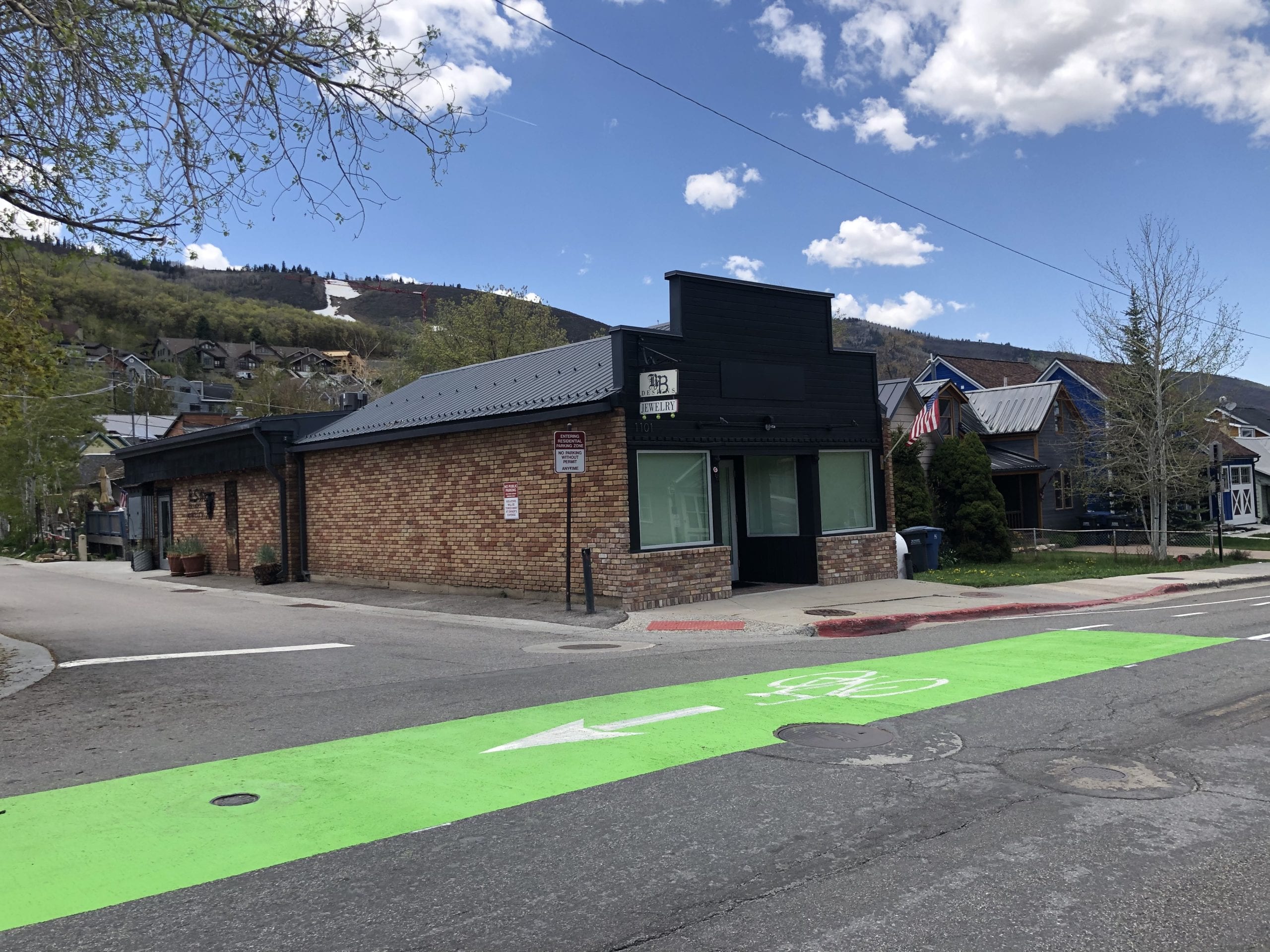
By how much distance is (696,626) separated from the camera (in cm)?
1384

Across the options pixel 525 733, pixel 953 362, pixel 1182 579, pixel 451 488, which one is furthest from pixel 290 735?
pixel 953 362

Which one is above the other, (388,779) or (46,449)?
(46,449)

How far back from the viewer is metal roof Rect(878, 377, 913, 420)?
3198 cm

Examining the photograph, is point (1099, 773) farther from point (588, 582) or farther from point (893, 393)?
point (893, 393)

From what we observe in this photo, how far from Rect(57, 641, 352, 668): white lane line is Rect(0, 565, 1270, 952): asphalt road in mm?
1406

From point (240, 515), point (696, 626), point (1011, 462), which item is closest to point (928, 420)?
point (696, 626)

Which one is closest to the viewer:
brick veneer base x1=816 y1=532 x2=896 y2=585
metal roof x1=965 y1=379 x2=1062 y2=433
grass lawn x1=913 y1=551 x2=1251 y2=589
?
brick veneer base x1=816 y1=532 x2=896 y2=585

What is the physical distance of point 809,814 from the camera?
525 cm

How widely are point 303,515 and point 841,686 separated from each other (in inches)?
686

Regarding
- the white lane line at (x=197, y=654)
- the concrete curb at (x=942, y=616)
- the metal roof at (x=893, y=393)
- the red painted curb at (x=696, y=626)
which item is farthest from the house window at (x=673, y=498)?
the metal roof at (x=893, y=393)

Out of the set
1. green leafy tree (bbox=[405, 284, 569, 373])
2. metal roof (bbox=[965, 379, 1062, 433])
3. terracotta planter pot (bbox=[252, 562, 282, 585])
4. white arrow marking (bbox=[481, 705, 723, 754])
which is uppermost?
green leafy tree (bbox=[405, 284, 569, 373])

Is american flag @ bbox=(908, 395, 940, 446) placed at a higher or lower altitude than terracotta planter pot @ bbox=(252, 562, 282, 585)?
higher

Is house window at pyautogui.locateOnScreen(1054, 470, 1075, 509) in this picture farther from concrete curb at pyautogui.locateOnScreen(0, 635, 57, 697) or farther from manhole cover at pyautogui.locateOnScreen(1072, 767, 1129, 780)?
concrete curb at pyautogui.locateOnScreen(0, 635, 57, 697)

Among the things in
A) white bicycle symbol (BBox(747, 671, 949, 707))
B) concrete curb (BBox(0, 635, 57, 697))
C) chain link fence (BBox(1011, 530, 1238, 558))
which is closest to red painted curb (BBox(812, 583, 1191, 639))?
white bicycle symbol (BBox(747, 671, 949, 707))
